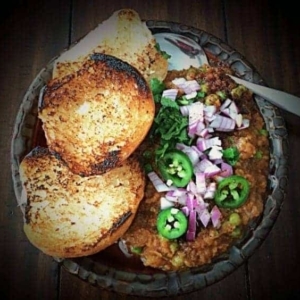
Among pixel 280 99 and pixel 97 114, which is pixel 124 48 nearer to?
pixel 97 114

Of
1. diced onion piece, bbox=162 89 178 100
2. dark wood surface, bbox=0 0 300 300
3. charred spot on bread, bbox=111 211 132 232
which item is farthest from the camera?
dark wood surface, bbox=0 0 300 300

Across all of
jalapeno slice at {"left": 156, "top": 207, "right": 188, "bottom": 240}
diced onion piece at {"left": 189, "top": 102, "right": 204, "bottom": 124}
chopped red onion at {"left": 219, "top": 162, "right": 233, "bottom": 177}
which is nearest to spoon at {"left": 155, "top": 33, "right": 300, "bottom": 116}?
diced onion piece at {"left": 189, "top": 102, "right": 204, "bottom": 124}

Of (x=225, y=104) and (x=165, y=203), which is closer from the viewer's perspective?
(x=165, y=203)

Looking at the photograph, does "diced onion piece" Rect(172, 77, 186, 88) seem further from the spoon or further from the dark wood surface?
the dark wood surface

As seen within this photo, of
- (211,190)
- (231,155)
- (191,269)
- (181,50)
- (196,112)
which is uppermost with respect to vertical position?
(181,50)

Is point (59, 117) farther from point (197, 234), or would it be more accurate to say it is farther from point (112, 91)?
point (197, 234)

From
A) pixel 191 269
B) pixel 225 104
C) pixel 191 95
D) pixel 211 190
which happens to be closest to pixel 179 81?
pixel 191 95

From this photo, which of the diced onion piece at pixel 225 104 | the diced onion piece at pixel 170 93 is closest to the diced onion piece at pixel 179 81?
the diced onion piece at pixel 170 93
